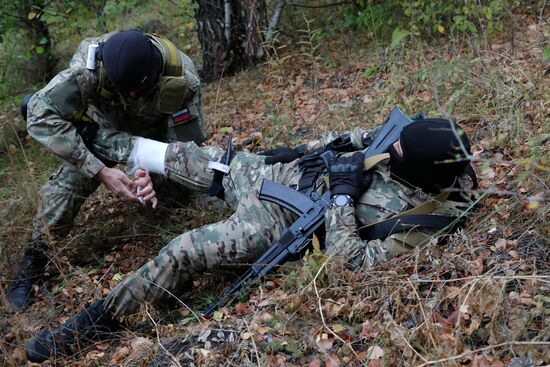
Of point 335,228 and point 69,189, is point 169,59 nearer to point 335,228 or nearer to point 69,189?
point 69,189

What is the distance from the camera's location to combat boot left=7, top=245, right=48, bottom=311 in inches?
175

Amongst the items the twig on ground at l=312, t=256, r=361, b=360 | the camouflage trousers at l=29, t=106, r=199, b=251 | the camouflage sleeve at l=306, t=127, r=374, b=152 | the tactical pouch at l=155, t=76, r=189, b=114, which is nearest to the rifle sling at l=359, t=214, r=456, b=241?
the twig on ground at l=312, t=256, r=361, b=360

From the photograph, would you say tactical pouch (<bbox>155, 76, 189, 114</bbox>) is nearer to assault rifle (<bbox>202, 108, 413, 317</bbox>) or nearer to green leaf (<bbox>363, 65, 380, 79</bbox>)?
assault rifle (<bbox>202, 108, 413, 317</bbox>)

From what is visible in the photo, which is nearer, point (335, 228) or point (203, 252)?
point (335, 228)

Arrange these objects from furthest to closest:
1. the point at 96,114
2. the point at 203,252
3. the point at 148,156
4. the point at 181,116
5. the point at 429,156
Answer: the point at 181,116 → the point at 96,114 → the point at 148,156 → the point at 203,252 → the point at 429,156

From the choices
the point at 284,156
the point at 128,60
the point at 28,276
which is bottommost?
the point at 28,276

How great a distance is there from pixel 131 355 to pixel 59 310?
1.06 meters

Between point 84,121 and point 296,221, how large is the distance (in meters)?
1.78

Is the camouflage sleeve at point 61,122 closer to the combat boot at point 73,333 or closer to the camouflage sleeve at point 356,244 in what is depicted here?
the combat boot at point 73,333

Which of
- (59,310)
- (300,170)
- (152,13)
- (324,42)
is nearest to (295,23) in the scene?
(324,42)

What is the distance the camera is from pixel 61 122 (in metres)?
4.38

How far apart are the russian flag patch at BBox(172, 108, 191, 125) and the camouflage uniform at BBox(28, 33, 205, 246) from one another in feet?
0.09

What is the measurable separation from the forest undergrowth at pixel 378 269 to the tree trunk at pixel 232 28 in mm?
1268

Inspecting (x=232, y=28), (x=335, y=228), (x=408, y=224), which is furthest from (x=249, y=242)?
(x=232, y=28)
